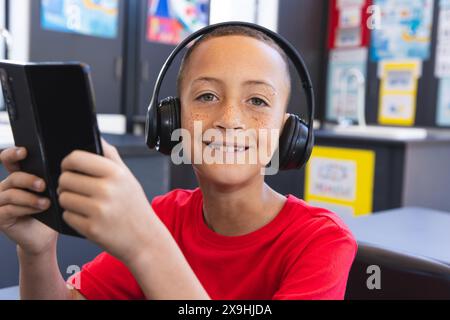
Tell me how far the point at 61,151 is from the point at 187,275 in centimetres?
15

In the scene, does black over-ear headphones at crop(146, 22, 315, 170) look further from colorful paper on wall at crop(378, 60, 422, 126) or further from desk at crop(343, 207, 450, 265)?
colorful paper on wall at crop(378, 60, 422, 126)

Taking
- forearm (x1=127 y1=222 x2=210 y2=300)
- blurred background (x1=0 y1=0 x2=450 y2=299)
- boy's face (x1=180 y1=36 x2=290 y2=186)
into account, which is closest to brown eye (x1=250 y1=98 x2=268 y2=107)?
boy's face (x1=180 y1=36 x2=290 y2=186)

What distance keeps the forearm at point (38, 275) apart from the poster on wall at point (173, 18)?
2728 mm

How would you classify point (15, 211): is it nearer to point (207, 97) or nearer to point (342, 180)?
point (207, 97)

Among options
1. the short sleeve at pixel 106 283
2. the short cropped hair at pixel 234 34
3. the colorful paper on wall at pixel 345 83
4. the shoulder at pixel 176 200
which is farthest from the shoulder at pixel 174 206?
the colorful paper on wall at pixel 345 83

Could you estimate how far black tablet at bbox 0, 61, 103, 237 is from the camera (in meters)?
A: 0.43

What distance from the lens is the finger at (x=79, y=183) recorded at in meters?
0.41

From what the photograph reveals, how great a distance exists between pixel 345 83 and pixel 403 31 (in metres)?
0.58

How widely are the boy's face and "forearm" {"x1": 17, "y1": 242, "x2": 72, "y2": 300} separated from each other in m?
0.22

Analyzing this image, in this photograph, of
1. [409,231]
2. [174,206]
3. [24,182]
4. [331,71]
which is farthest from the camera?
[331,71]

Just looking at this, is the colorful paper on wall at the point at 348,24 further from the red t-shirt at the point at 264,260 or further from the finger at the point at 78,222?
the finger at the point at 78,222

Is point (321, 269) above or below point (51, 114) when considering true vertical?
below

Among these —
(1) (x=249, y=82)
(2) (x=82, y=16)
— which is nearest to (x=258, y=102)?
(1) (x=249, y=82)

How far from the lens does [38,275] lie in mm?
676
